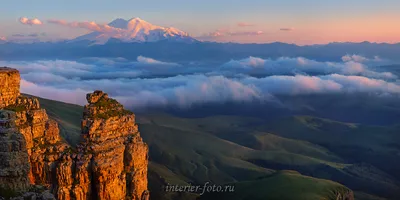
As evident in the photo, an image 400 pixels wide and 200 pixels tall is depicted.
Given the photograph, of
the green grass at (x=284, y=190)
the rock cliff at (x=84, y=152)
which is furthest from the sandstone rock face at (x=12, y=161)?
the green grass at (x=284, y=190)

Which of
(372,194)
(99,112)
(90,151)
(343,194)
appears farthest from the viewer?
(372,194)

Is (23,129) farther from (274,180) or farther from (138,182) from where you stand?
(274,180)

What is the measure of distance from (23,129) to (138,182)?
476 inches

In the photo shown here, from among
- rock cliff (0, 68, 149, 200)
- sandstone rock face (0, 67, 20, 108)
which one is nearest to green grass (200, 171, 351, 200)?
rock cliff (0, 68, 149, 200)

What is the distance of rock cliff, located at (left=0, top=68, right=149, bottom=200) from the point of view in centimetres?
3434

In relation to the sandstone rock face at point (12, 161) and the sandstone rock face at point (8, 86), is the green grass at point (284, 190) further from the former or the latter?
the sandstone rock face at point (12, 161)

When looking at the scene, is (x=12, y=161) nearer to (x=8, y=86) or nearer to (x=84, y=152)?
(x=84, y=152)

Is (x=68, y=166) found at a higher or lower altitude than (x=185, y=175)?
higher

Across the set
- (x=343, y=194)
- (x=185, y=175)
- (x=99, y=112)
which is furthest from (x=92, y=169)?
(x=185, y=175)

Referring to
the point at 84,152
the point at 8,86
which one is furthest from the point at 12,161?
the point at 8,86

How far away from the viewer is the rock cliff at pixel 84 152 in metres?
34.3

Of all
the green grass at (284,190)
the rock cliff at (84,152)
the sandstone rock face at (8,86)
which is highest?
the sandstone rock face at (8,86)

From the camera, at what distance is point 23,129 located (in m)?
33.5

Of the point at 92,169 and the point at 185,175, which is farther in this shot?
the point at 185,175
